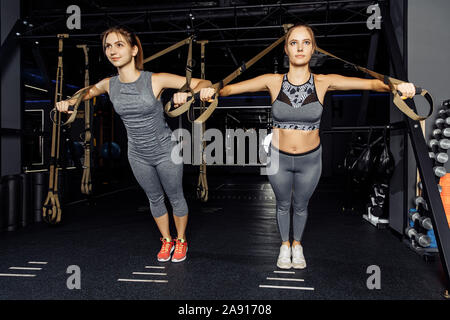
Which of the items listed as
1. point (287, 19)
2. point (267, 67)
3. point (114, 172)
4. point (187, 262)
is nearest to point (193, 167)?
point (114, 172)

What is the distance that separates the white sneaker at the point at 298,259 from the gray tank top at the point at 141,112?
1.15 meters

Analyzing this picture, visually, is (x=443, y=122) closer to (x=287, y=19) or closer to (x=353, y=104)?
(x=287, y=19)

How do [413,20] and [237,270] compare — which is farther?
[413,20]

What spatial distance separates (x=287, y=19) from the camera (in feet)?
16.4

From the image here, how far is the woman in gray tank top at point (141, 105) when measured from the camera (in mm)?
1968

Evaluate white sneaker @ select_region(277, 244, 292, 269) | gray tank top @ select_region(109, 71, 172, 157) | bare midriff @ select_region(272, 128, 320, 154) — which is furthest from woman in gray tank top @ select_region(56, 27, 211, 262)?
white sneaker @ select_region(277, 244, 292, 269)

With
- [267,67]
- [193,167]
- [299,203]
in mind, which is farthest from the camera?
[193,167]

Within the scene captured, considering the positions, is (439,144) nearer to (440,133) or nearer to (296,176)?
(440,133)

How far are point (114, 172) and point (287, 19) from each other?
6915mm

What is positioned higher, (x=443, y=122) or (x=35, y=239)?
(x=443, y=122)

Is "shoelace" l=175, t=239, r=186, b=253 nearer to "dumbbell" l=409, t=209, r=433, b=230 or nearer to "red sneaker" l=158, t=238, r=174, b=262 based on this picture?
"red sneaker" l=158, t=238, r=174, b=262

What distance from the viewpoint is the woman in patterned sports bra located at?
6.20 feet

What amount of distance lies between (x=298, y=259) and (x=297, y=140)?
33.9 inches

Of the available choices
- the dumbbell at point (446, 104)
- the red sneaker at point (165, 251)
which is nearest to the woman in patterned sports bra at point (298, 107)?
the red sneaker at point (165, 251)
